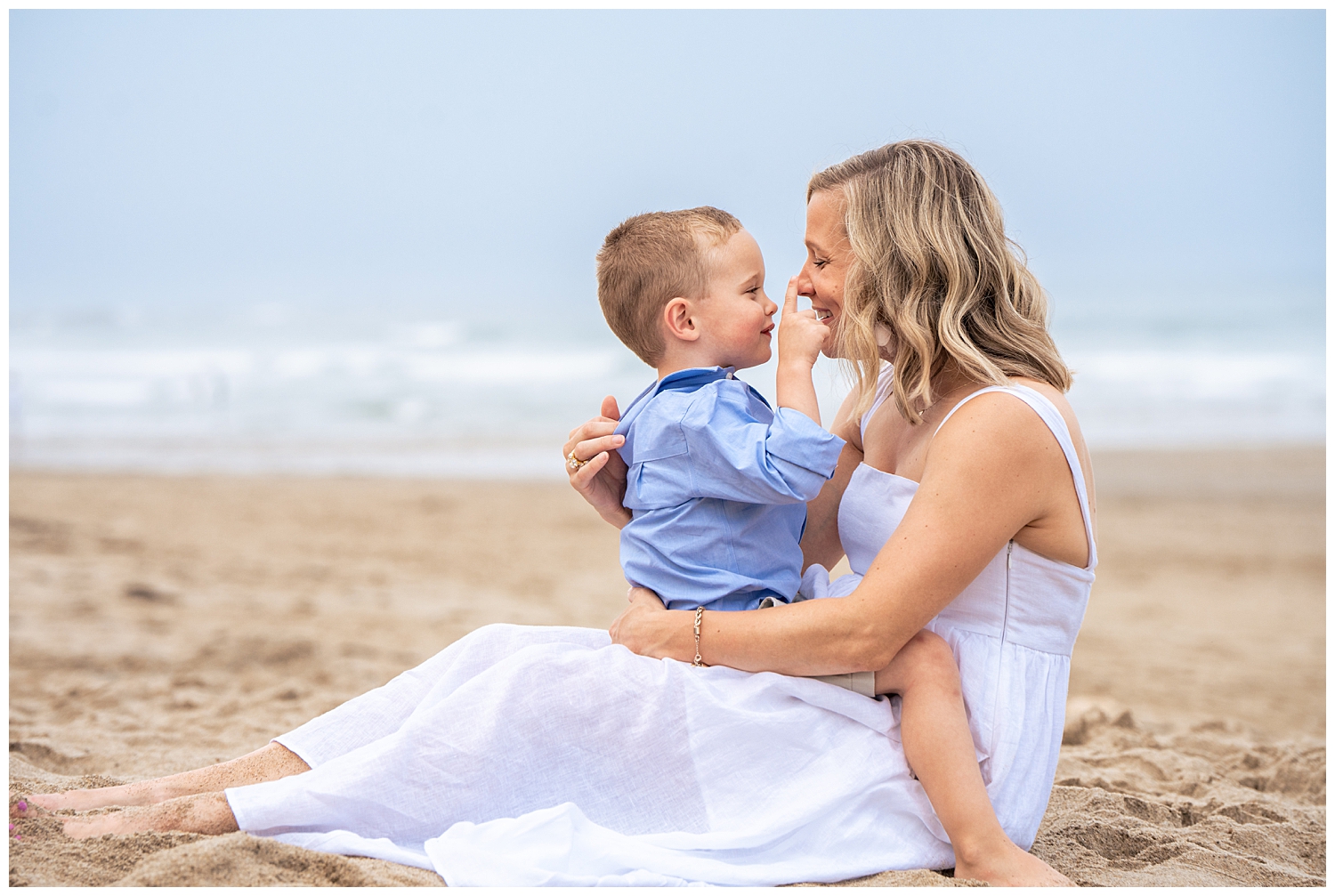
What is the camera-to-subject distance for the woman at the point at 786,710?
204cm

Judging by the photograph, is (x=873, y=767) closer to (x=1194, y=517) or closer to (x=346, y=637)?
(x=346, y=637)

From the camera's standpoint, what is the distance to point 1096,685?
568cm

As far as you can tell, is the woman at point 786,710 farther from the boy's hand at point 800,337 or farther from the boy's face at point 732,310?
the boy's face at point 732,310

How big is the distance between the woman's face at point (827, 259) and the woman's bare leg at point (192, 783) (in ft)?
5.09

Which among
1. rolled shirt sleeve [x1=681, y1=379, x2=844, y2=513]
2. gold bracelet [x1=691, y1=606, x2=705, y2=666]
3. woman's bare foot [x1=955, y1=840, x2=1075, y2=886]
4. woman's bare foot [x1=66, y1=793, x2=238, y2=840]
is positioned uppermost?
rolled shirt sleeve [x1=681, y1=379, x2=844, y2=513]

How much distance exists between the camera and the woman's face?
7.91 feet

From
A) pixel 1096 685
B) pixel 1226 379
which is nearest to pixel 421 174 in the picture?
pixel 1226 379

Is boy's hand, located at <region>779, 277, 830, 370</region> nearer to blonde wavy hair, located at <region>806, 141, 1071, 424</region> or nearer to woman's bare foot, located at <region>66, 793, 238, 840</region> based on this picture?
blonde wavy hair, located at <region>806, 141, 1071, 424</region>

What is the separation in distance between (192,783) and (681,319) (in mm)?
1511

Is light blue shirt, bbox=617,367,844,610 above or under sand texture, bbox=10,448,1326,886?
above

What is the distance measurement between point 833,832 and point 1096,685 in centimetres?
418

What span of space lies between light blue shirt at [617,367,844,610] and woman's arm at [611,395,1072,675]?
0.16 metres

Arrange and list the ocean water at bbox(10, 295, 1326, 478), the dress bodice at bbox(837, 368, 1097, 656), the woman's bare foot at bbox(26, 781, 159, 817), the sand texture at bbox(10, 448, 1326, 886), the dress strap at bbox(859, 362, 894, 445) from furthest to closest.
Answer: the ocean water at bbox(10, 295, 1326, 478)
the dress strap at bbox(859, 362, 894, 445)
the sand texture at bbox(10, 448, 1326, 886)
the woman's bare foot at bbox(26, 781, 159, 817)
the dress bodice at bbox(837, 368, 1097, 656)

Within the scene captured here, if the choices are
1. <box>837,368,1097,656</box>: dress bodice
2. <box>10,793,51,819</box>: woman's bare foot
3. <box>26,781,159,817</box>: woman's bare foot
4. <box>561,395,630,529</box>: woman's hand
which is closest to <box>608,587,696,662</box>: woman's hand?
<box>561,395,630,529</box>: woman's hand
